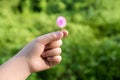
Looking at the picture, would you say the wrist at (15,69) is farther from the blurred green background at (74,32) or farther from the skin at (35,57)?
the blurred green background at (74,32)

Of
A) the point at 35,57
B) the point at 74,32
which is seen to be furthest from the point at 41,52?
the point at 74,32

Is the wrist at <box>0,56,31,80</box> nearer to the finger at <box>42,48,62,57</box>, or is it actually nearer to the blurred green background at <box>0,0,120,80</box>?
the finger at <box>42,48,62,57</box>

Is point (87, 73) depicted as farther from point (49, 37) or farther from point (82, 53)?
Result: point (49, 37)

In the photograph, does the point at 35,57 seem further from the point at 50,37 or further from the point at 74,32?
the point at 74,32

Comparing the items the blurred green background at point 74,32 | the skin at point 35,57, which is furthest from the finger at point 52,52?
the blurred green background at point 74,32

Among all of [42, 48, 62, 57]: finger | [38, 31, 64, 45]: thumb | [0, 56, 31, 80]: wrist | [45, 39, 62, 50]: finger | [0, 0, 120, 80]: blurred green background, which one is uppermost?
[38, 31, 64, 45]: thumb

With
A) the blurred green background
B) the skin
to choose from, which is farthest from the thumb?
the blurred green background
